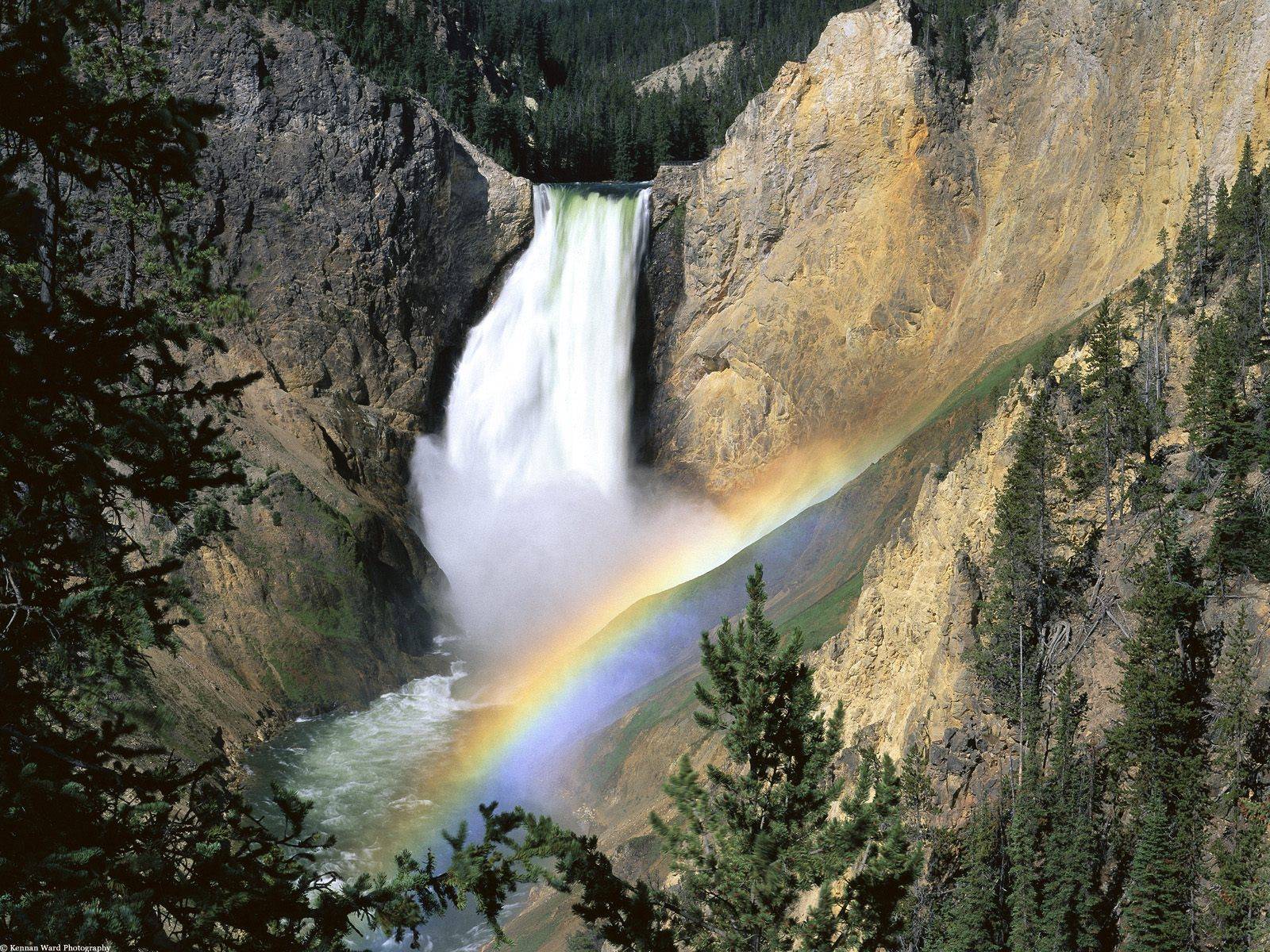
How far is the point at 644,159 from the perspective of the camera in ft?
262

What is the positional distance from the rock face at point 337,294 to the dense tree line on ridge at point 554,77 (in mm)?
6012

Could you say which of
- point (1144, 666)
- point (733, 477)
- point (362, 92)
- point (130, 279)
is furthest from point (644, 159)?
point (130, 279)

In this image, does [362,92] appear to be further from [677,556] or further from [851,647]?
[851,647]

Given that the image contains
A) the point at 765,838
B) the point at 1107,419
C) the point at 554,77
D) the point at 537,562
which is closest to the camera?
the point at 765,838

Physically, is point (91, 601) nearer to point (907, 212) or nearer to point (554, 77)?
point (907, 212)

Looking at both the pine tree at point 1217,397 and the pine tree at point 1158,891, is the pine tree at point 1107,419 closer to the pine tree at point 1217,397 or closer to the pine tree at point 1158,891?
the pine tree at point 1217,397

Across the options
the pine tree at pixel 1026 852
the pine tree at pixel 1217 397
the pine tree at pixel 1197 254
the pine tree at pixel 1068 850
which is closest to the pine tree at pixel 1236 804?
the pine tree at pixel 1068 850

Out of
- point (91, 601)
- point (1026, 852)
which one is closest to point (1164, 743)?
point (1026, 852)

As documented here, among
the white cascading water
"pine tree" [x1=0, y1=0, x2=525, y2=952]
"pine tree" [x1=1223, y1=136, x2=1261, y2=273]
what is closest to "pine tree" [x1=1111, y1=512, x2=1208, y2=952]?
"pine tree" [x1=1223, y1=136, x2=1261, y2=273]

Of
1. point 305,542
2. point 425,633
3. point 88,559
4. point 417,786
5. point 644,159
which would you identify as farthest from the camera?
point 644,159

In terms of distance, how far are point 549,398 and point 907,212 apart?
21568 mm

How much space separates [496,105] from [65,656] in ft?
242

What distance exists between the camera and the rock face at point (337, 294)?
45.1m

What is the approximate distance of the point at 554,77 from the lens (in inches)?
4176
